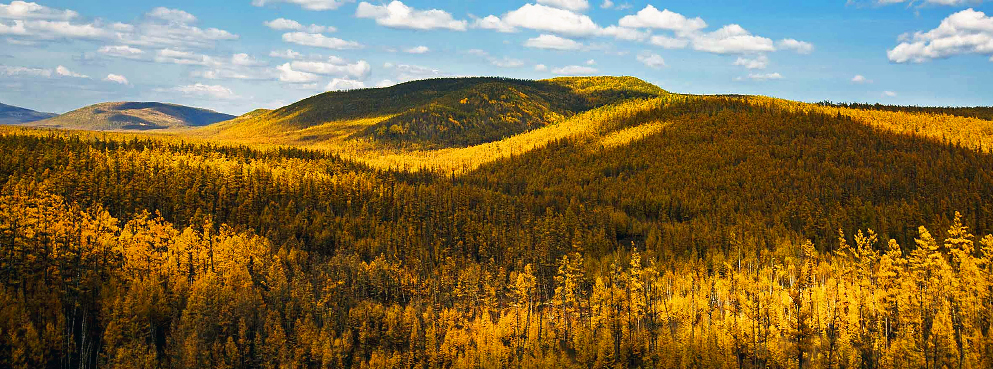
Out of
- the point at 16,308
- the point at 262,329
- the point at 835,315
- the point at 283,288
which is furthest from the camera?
the point at 283,288

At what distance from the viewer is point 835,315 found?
314 feet

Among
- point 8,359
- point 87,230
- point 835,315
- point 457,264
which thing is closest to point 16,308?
point 8,359

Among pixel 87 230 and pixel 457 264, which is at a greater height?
pixel 87 230

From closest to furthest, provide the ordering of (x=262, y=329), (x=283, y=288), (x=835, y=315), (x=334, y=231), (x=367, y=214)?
(x=835, y=315) → (x=262, y=329) → (x=283, y=288) → (x=334, y=231) → (x=367, y=214)

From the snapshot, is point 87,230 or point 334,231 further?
point 334,231

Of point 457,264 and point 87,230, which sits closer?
point 87,230

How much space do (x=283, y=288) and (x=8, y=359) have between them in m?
45.7

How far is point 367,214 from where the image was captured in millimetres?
186375

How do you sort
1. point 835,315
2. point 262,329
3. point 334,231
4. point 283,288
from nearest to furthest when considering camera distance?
point 835,315 → point 262,329 → point 283,288 → point 334,231

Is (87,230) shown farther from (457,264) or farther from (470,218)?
(470,218)

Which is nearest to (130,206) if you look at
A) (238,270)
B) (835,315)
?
(238,270)

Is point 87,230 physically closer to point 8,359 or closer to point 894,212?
point 8,359

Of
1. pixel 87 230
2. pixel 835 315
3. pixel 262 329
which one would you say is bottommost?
pixel 262 329

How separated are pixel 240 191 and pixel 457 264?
70743mm
